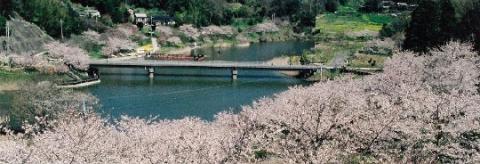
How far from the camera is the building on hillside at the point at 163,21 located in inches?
2991

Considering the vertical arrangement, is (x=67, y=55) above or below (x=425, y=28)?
below

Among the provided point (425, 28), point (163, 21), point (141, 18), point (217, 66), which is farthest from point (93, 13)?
point (425, 28)

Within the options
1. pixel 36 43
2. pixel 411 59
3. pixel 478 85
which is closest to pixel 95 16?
pixel 36 43

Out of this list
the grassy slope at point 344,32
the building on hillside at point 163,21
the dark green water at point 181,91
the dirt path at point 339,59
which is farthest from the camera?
the building on hillside at point 163,21

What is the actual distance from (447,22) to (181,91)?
1839 cm

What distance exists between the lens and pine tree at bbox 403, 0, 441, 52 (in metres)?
43.8

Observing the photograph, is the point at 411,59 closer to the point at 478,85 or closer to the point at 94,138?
the point at 478,85

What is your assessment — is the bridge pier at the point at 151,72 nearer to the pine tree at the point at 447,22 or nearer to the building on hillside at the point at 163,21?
the pine tree at the point at 447,22

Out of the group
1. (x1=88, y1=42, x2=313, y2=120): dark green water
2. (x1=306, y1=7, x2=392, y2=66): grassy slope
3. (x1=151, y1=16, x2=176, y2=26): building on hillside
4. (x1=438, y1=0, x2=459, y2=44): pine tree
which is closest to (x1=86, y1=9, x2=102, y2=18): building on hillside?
(x1=151, y1=16, x2=176, y2=26): building on hillside

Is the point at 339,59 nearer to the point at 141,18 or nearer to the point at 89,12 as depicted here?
the point at 141,18

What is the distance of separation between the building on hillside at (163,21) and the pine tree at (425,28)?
36.2 m

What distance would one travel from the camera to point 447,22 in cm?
4319

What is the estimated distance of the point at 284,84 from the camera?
1879 inches

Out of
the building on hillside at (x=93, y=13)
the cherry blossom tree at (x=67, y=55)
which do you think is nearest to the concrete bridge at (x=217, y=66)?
the cherry blossom tree at (x=67, y=55)
